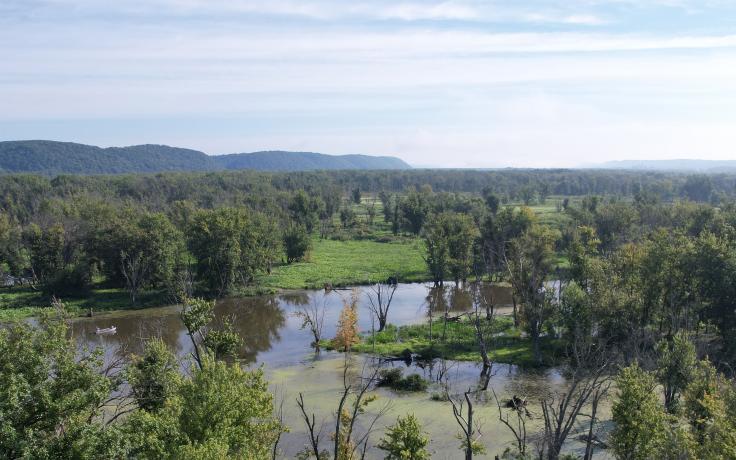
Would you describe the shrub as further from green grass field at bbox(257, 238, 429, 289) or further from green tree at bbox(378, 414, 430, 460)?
green grass field at bbox(257, 238, 429, 289)

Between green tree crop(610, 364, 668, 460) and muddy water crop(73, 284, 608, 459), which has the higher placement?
green tree crop(610, 364, 668, 460)

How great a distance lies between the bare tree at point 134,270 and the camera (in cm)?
6002

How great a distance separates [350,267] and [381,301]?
755 inches

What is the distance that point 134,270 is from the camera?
60344mm

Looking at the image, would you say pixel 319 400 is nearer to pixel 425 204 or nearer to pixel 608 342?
pixel 608 342

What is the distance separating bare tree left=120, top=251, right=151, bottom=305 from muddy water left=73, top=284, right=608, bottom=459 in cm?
416

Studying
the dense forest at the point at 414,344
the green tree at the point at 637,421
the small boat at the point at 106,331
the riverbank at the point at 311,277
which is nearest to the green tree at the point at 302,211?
the riverbank at the point at 311,277

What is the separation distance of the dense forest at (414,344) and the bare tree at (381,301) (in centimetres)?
49

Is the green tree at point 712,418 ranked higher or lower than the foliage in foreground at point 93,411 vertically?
lower

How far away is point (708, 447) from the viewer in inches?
745

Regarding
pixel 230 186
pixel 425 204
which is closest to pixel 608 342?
pixel 425 204

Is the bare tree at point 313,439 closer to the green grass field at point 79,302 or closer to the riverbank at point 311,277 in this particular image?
the riverbank at point 311,277

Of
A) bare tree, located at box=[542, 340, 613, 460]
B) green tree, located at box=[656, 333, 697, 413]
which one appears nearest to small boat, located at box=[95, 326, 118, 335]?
A: bare tree, located at box=[542, 340, 613, 460]

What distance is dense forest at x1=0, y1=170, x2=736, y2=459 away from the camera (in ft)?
57.8
